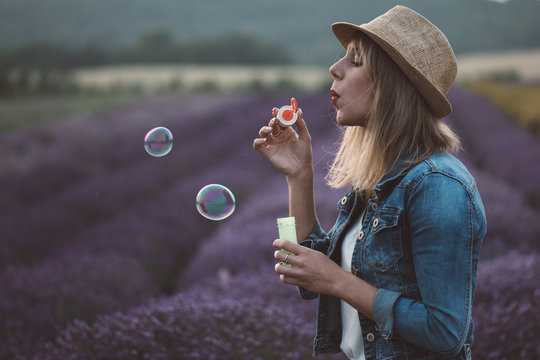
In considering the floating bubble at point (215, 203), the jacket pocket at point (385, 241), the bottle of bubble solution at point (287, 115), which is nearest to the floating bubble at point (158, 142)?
the floating bubble at point (215, 203)

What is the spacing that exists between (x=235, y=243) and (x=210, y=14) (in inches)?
2469

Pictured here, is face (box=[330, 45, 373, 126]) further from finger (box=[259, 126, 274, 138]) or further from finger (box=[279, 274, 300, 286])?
finger (box=[279, 274, 300, 286])

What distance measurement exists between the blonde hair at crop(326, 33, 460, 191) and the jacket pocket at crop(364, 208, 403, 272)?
0.56 feet

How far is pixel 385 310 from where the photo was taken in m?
1.36

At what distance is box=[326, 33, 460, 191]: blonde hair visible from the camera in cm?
149

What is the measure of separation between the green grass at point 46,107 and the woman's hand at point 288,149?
1301 cm

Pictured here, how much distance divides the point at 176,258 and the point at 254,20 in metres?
61.0

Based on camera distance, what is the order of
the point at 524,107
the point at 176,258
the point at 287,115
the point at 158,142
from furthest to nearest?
1. the point at 524,107
2. the point at 176,258
3. the point at 158,142
4. the point at 287,115

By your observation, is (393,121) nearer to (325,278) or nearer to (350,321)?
(325,278)

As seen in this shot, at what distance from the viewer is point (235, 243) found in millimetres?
4375

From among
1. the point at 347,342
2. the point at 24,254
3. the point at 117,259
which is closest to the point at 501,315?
the point at 347,342

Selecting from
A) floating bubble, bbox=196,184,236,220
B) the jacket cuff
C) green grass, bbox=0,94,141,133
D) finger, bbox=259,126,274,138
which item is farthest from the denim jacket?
green grass, bbox=0,94,141,133

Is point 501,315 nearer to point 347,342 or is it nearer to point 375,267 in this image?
point 347,342

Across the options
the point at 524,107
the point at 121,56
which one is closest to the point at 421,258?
the point at 524,107
